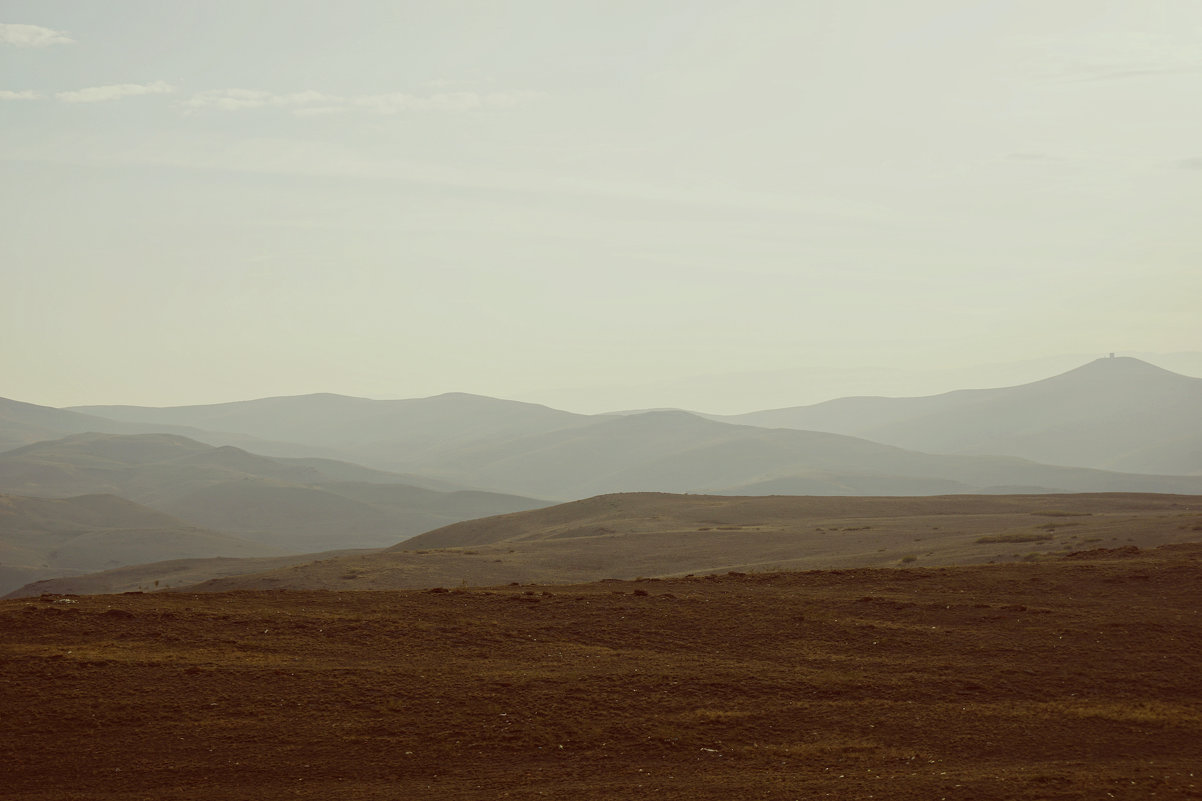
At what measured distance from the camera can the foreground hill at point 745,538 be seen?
26547mm

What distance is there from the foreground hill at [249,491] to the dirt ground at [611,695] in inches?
2222

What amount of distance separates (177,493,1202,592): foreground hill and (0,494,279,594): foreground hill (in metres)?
26.3

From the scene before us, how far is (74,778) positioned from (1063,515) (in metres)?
33.5

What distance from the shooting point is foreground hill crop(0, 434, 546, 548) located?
289 ft

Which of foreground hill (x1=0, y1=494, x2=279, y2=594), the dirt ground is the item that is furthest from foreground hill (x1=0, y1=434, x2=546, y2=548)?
the dirt ground

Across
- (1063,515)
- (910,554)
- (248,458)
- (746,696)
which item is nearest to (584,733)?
(746,696)

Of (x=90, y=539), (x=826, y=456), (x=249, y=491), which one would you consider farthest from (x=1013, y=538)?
(x=826, y=456)

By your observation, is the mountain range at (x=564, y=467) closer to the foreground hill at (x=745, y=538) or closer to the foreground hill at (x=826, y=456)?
the foreground hill at (x=826, y=456)

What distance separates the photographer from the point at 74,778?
9.10 meters

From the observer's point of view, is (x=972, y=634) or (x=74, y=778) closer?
(x=74, y=778)

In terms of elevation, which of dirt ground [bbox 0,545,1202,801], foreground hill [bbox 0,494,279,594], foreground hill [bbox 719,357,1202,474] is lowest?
foreground hill [bbox 0,494,279,594]

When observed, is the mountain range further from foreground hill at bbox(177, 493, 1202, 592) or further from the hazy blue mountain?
foreground hill at bbox(177, 493, 1202, 592)

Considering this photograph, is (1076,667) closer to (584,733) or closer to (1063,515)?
(584,733)

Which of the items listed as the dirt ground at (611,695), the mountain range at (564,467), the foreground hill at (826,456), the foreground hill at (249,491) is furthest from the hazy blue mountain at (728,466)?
the dirt ground at (611,695)
